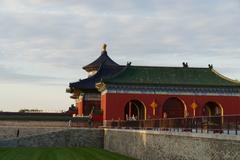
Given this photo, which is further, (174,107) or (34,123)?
(174,107)

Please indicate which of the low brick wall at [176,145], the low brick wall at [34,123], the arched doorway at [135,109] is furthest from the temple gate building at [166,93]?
the low brick wall at [176,145]

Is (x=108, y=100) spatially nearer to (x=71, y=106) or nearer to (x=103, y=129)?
(x=103, y=129)

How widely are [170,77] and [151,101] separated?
12.9 feet

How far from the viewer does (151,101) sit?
180ft

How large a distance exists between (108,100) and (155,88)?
5060 mm

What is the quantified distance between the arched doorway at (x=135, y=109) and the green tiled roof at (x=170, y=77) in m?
2.88

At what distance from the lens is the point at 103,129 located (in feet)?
171

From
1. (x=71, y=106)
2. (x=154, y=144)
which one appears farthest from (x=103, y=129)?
(x=71, y=106)

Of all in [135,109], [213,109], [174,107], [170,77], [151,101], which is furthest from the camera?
[135,109]

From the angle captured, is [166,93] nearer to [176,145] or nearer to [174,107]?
[174,107]

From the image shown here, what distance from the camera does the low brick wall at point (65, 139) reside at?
5081 centimetres

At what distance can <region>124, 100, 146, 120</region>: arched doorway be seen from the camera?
190ft

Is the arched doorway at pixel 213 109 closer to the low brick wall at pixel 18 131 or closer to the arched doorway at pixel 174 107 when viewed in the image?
the arched doorway at pixel 174 107

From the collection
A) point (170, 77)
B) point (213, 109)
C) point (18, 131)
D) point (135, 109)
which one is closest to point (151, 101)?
point (170, 77)
